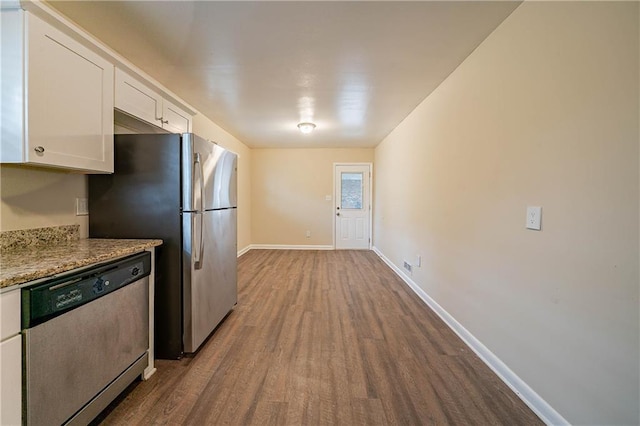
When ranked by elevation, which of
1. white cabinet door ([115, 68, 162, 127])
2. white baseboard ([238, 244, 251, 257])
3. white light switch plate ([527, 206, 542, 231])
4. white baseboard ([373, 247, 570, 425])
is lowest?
white baseboard ([373, 247, 570, 425])

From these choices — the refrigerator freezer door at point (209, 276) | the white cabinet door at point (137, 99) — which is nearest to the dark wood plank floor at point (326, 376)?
the refrigerator freezer door at point (209, 276)

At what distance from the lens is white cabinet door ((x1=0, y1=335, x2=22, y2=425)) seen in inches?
37.0

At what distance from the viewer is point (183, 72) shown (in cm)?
246

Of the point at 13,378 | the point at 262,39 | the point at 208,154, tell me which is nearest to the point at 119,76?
the point at 208,154

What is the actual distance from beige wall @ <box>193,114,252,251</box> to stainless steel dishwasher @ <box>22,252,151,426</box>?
301cm

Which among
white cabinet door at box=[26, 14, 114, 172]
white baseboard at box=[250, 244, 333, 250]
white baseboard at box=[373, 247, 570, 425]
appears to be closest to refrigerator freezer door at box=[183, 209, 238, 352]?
white cabinet door at box=[26, 14, 114, 172]

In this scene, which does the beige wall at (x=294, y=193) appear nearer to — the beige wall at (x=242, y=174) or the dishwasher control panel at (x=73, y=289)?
the beige wall at (x=242, y=174)

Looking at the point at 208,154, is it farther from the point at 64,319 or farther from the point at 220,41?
the point at 64,319

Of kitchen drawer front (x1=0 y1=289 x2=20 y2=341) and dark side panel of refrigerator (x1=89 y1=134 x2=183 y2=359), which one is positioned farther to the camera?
dark side panel of refrigerator (x1=89 y1=134 x2=183 y2=359)

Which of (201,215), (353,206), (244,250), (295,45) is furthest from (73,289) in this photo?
(353,206)

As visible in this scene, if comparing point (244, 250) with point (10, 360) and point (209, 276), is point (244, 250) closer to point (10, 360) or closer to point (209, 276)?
→ point (209, 276)

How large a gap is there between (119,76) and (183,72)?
0.76m

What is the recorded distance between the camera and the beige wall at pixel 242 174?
14.0 ft

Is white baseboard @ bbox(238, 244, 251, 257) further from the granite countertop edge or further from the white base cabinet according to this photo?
the white base cabinet
